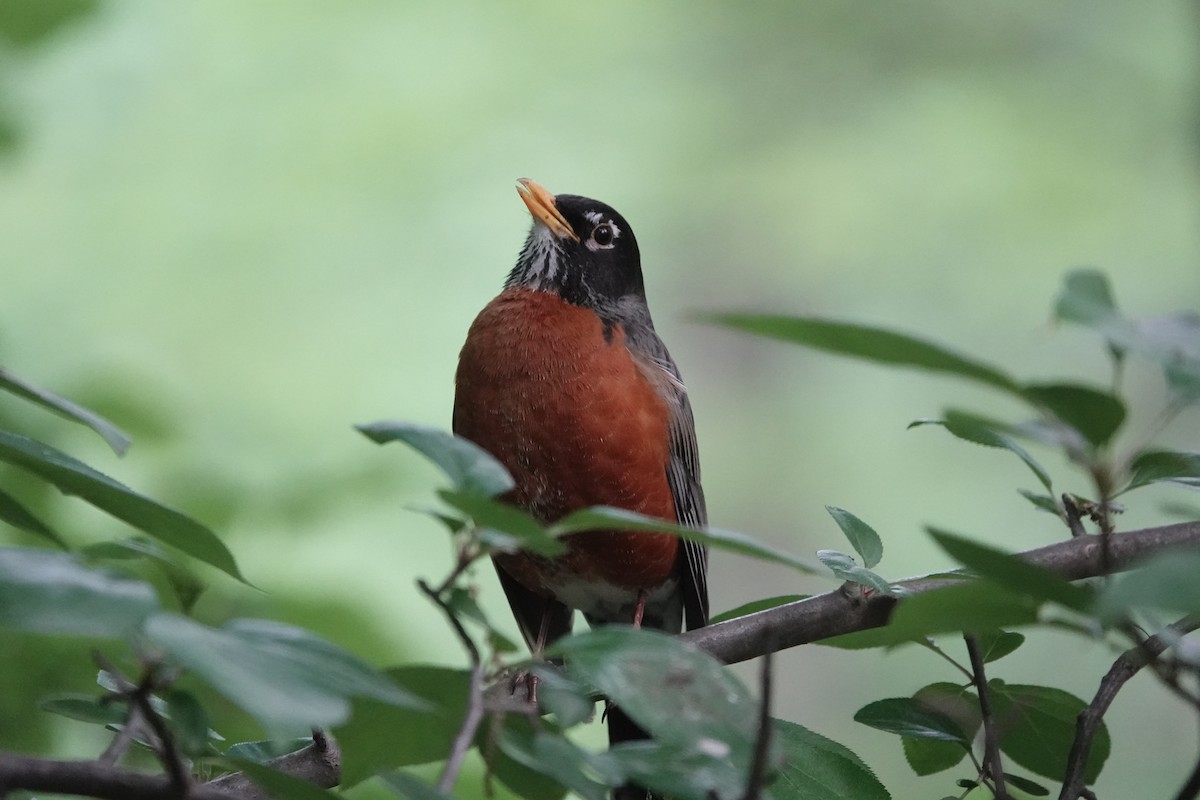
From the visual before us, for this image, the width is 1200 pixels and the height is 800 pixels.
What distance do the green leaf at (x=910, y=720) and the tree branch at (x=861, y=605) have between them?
85mm

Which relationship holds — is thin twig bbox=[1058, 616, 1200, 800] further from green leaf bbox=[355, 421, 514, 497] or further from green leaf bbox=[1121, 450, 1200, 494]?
green leaf bbox=[355, 421, 514, 497]

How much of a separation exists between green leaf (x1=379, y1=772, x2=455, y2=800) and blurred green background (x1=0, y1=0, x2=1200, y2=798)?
167 inches

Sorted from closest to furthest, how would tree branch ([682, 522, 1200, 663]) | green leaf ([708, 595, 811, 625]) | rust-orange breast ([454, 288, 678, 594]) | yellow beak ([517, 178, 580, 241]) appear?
1. tree branch ([682, 522, 1200, 663])
2. green leaf ([708, 595, 811, 625])
3. rust-orange breast ([454, 288, 678, 594])
4. yellow beak ([517, 178, 580, 241])

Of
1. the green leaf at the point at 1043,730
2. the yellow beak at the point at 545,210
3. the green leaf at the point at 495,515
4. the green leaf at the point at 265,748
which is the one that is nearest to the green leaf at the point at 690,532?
the green leaf at the point at 495,515

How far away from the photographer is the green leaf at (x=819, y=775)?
47.0 inches

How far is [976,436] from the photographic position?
1.19m

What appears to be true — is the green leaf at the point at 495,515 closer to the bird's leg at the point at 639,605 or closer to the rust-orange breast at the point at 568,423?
the rust-orange breast at the point at 568,423

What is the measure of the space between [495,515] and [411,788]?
17 centimetres

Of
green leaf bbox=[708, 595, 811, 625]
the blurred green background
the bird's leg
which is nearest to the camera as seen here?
green leaf bbox=[708, 595, 811, 625]

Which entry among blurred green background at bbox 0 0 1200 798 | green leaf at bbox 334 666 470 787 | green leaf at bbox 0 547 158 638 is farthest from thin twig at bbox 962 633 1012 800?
blurred green background at bbox 0 0 1200 798

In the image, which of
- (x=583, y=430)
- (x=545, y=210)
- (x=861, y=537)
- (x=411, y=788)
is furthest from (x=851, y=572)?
(x=545, y=210)

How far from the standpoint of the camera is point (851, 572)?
116 centimetres

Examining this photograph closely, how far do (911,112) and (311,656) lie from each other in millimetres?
8480

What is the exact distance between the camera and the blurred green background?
6.36m
